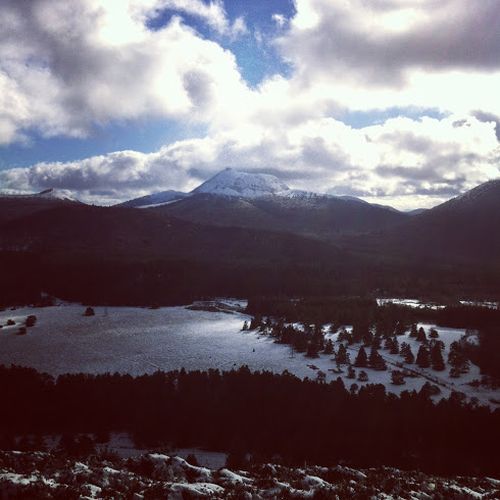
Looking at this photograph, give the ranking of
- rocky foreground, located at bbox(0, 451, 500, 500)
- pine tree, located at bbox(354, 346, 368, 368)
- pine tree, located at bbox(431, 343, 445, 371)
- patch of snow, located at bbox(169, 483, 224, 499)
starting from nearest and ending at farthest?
rocky foreground, located at bbox(0, 451, 500, 500) → patch of snow, located at bbox(169, 483, 224, 499) → pine tree, located at bbox(431, 343, 445, 371) → pine tree, located at bbox(354, 346, 368, 368)

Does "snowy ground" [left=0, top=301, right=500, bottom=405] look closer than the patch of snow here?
No

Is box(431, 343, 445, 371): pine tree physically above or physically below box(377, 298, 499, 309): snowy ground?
below

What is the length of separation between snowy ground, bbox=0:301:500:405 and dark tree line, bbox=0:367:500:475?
15.2 m

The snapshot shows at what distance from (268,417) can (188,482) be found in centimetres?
3200

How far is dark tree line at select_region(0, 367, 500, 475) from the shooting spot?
61438 millimetres

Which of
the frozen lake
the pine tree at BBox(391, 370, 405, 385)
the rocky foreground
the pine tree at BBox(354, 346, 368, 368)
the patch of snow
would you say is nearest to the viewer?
the rocky foreground

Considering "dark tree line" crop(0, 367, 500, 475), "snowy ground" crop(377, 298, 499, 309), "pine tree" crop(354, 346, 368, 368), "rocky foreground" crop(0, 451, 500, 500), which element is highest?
"snowy ground" crop(377, 298, 499, 309)

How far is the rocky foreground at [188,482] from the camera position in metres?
33.2

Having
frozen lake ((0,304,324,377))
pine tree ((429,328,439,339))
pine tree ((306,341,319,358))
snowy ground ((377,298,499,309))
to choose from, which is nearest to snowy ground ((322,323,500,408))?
pine tree ((306,341,319,358))

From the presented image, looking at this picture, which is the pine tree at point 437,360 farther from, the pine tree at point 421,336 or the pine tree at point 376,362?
the pine tree at point 421,336

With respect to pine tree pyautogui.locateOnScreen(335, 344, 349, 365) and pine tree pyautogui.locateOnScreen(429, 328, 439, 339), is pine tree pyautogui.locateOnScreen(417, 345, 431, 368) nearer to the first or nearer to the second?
pine tree pyautogui.locateOnScreen(335, 344, 349, 365)

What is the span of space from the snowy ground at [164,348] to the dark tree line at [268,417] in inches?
598

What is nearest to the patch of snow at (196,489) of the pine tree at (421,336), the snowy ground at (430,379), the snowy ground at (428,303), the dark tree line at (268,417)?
the dark tree line at (268,417)

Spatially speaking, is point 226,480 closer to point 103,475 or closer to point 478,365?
point 103,475
